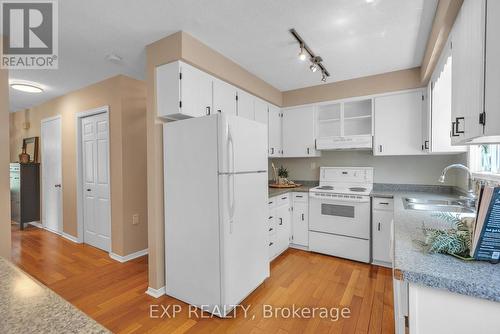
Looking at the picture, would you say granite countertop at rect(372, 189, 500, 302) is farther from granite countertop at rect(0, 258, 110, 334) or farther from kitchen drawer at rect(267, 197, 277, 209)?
kitchen drawer at rect(267, 197, 277, 209)

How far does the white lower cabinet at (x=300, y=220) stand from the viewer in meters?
3.33

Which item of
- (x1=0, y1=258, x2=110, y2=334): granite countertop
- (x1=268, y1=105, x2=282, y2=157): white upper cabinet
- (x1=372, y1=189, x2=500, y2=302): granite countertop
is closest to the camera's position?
(x1=0, y1=258, x2=110, y2=334): granite countertop

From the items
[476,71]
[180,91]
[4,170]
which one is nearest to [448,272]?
[476,71]

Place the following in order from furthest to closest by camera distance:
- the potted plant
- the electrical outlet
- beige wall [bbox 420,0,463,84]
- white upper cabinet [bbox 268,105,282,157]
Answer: the potted plant → white upper cabinet [bbox 268,105,282,157] → the electrical outlet → beige wall [bbox 420,0,463,84]

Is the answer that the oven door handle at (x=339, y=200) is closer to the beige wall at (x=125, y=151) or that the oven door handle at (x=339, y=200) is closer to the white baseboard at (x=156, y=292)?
the white baseboard at (x=156, y=292)

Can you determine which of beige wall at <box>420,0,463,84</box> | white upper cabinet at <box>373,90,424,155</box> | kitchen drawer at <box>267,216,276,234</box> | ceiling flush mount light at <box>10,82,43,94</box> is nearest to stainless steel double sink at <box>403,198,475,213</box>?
white upper cabinet at <box>373,90,424,155</box>

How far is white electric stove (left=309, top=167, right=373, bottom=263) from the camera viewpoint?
2908 millimetres

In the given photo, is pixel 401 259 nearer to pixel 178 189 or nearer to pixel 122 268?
pixel 178 189

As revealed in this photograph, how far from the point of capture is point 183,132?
2084 millimetres

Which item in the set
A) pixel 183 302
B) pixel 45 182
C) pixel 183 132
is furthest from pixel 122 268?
pixel 45 182

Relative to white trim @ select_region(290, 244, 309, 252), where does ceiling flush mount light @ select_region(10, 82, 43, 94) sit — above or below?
above

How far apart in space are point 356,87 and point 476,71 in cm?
234

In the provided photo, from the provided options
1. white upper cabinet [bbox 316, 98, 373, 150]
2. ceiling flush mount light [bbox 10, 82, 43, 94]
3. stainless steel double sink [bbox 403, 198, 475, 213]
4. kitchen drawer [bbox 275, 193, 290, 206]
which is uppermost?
ceiling flush mount light [bbox 10, 82, 43, 94]

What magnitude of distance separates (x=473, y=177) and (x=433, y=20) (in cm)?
145
